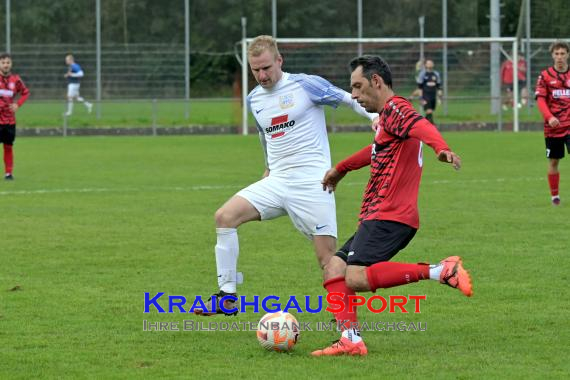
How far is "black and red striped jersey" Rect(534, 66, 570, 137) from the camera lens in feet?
47.2

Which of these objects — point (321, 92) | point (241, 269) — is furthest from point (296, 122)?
point (241, 269)

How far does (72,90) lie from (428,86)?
464 inches

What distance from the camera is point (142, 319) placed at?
7.72m

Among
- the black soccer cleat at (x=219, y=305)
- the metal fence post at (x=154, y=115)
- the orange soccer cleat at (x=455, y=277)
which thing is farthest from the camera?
the metal fence post at (x=154, y=115)

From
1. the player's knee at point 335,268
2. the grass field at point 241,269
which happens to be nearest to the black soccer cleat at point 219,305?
the grass field at point 241,269

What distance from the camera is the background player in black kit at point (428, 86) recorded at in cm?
3178

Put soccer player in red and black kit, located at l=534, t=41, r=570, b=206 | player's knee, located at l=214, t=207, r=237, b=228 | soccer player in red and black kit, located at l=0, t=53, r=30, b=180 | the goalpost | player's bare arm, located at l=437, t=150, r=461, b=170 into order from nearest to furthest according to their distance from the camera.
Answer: player's bare arm, located at l=437, t=150, r=461, b=170, player's knee, located at l=214, t=207, r=237, b=228, soccer player in red and black kit, located at l=534, t=41, r=570, b=206, soccer player in red and black kit, located at l=0, t=53, r=30, b=180, the goalpost

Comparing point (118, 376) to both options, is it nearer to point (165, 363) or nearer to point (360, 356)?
point (165, 363)

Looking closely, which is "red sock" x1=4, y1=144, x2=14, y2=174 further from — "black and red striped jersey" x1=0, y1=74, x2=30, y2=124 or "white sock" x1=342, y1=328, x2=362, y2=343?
"white sock" x1=342, y1=328, x2=362, y2=343

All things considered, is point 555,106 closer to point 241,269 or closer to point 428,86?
point 241,269

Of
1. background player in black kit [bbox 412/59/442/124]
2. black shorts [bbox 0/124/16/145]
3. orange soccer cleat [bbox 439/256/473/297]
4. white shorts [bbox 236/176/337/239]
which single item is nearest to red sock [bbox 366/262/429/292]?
orange soccer cleat [bbox 439/256/473/297]

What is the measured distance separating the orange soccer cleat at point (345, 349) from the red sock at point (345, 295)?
0.10 metres

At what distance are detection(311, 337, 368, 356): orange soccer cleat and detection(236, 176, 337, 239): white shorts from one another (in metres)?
1.12

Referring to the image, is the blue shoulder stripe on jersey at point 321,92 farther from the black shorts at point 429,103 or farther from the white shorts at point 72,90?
the white shorts at point 72,90
